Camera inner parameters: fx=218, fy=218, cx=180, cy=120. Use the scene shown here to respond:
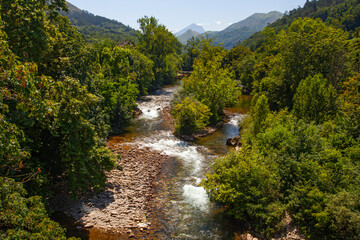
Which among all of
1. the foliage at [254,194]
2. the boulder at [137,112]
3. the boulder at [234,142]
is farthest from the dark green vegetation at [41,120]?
the boulder at [137,112]

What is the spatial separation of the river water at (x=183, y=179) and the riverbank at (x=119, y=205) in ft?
2.48

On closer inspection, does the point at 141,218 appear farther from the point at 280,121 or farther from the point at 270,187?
the point at 280,121

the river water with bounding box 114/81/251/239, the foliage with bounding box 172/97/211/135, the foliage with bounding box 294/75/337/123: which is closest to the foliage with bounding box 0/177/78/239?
the river water with bounding box 114/81/251/239

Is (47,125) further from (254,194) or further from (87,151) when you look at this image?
(254,194)

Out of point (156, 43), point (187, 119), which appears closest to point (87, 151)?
point (187, 119)

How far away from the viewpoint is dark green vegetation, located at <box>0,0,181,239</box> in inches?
227

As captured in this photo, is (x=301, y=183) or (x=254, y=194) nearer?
(x=301, y=183)

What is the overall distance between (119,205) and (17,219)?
300 inches

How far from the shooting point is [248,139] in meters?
18.2

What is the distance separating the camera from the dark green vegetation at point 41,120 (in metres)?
5.77

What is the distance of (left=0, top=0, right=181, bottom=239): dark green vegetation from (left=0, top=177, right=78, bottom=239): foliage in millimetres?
21

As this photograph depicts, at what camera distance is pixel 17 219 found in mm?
5824

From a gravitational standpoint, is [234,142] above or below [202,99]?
below


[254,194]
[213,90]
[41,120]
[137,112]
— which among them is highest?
[41,120]
